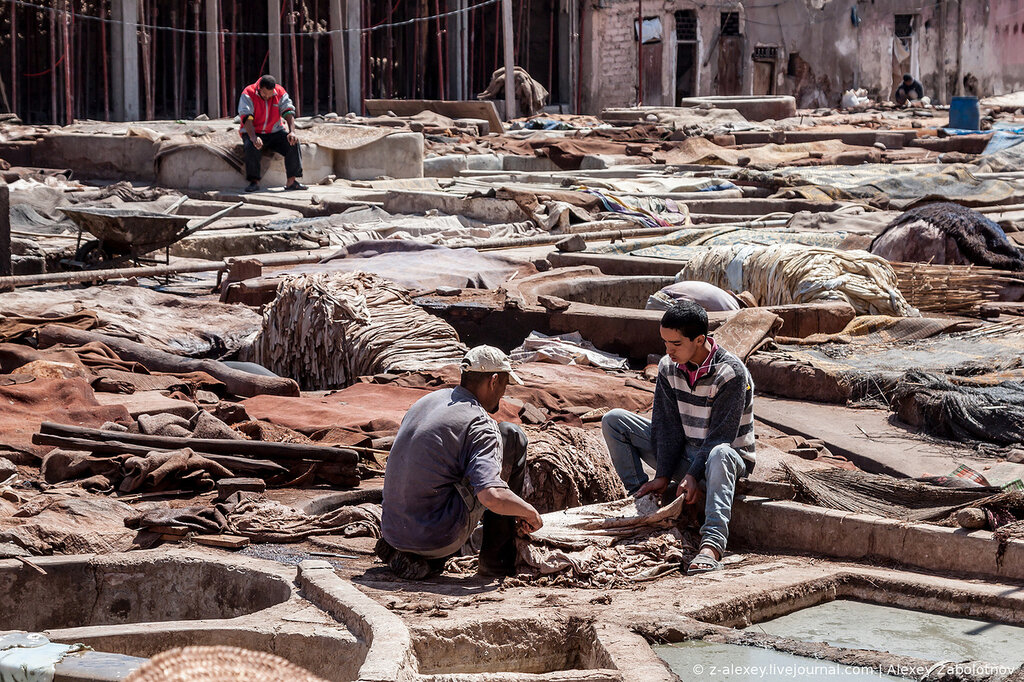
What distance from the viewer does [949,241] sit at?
11.3 metres

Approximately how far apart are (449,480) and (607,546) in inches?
29.5

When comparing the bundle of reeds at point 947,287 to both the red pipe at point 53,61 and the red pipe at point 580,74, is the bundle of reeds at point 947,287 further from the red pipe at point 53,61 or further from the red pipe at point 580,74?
the red pipe at point 580,74

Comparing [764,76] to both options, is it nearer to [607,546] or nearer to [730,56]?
[730,56]

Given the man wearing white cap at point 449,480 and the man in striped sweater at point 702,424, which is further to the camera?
the man in striped sweater at point 702,424

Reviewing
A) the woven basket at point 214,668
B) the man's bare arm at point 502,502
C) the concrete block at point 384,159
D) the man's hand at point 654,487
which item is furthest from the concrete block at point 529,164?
the woven basket at point 214,668

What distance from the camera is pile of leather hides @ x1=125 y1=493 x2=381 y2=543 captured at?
5430 mm

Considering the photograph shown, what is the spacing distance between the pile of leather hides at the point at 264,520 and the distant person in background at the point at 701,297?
4178 mm

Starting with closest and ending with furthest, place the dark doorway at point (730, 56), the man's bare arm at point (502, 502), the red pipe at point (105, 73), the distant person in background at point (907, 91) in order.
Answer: the man's bare arm at point (502, 502), the red pipe at point (105, 73), the distant person in background at point (907, 91), the dark doorway at point (730, 56)

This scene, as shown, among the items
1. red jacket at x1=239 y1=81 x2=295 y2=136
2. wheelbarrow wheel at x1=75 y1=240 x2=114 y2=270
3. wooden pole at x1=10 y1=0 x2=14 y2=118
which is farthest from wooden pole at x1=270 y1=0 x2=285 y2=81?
wheelbarrow wheel at x1=75 y1=240 x2=114 y2=270

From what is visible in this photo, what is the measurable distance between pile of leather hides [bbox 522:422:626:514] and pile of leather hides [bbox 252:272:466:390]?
2.73 meters

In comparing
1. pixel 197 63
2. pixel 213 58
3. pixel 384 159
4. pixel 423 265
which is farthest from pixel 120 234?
pixel 197 63

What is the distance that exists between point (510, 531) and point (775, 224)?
10.8 m

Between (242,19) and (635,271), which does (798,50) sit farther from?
(635,271)

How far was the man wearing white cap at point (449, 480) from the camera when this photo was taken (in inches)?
195
